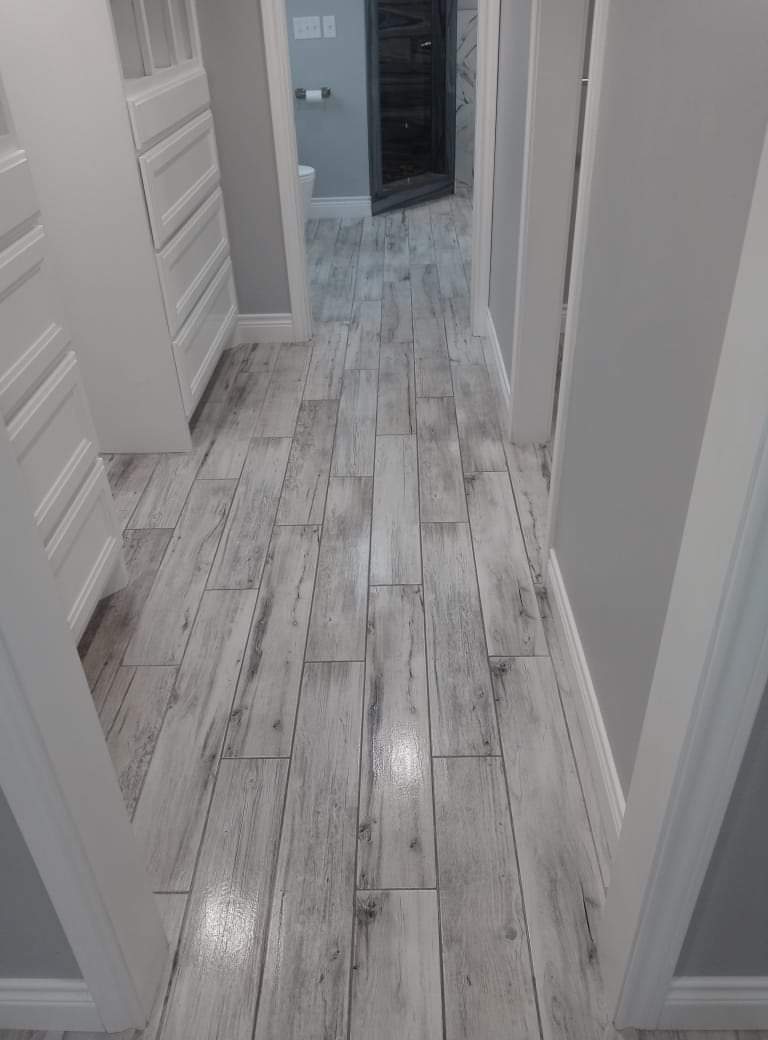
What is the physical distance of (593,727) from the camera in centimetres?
160

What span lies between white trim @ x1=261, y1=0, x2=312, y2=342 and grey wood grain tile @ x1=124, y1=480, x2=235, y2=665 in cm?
122

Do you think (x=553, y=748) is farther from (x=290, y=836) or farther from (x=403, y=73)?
(x=403, y=73)

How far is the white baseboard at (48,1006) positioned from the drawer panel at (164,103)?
6.60 ft

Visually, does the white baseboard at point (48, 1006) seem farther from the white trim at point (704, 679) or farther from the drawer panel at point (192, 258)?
the drawer panel at point (192, 258)

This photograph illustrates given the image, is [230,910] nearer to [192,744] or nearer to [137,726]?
[192,744]

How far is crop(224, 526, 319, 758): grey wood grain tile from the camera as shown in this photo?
1.71 m

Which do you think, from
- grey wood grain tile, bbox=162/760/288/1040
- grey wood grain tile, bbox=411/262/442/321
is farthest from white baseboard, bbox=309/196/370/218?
grey wood grain tile, bbox=162/760/288/1040

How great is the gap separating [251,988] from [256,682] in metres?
0.68

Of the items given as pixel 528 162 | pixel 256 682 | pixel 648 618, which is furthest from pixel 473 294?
pixel 648 618

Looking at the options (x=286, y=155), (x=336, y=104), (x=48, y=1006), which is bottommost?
(x=48, y=1006)

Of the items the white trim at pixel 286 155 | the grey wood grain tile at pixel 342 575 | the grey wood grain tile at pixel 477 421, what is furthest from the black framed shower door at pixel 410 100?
the grey wood grain tile at pixel 342 575

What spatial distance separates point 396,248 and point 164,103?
244 centimetres

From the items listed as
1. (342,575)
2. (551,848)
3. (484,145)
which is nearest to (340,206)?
(484,145)

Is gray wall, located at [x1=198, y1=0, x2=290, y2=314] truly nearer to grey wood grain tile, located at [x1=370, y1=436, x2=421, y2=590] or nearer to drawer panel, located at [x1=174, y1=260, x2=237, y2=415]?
drawer panel, located at [x1=174, y1=260, x2=237, y2=415]
